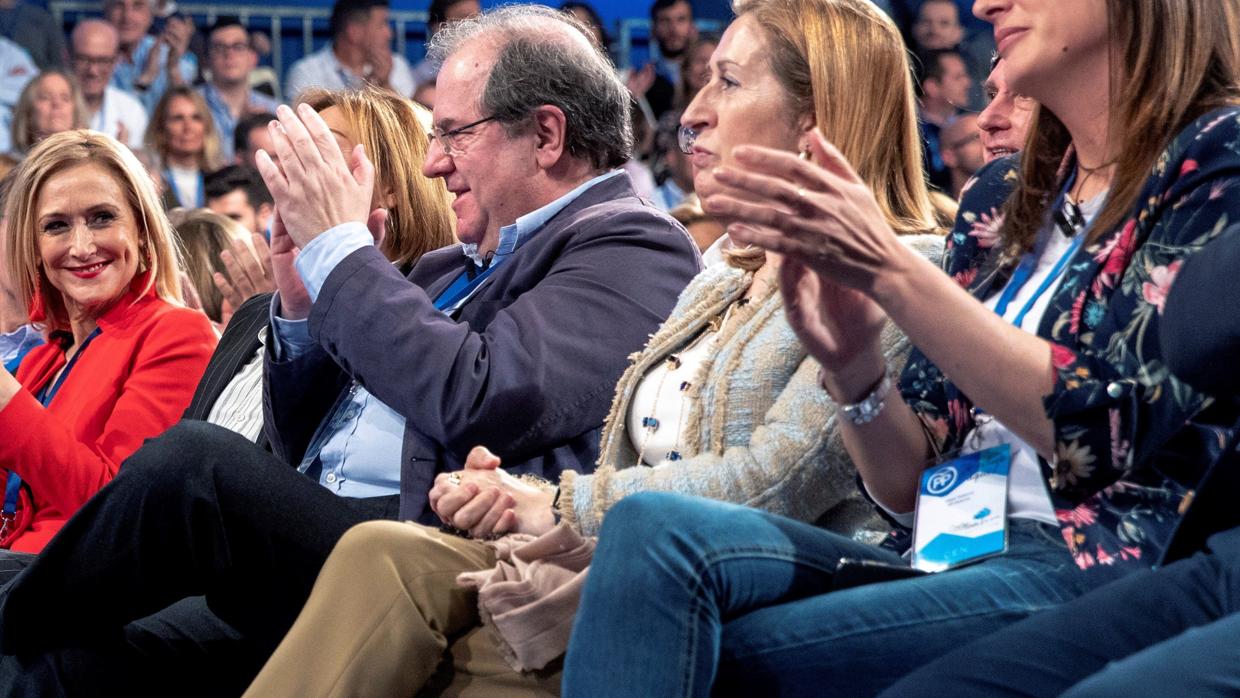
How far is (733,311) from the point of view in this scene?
2.11m

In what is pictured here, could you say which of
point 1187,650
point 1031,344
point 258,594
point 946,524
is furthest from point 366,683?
point 1187,650

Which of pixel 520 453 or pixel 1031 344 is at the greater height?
pixel 1031 344

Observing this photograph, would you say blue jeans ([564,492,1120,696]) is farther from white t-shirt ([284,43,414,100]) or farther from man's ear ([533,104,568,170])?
white t-shirt ([284,43,414,100])

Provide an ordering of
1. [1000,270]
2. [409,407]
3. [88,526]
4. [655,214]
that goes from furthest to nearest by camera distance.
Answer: [655,214]
[409,407]
[88,526]
[1000,270]

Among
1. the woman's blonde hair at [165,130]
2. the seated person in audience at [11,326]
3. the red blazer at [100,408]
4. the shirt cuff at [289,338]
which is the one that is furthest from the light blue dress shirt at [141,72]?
the shirt cuff at [289,338]

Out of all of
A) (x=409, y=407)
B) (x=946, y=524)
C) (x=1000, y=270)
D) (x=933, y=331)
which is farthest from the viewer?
(x=409, y=407)

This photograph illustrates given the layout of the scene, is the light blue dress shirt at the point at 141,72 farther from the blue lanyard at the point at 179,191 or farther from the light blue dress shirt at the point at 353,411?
the light blue dress shirt at the point at 353,411

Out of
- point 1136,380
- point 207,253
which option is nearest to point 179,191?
point 207,253

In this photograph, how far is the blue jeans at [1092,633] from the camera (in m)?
1.23

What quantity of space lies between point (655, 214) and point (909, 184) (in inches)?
20.6

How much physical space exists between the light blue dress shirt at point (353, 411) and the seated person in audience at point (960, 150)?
3.21 metres

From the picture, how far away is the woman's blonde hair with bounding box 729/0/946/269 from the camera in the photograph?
2.05 m

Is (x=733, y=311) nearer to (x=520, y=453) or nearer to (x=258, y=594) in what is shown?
(x=520, y=453)

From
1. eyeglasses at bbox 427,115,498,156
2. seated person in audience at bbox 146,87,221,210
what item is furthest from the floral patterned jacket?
seated person in audience at bbox 146,87,221,210
